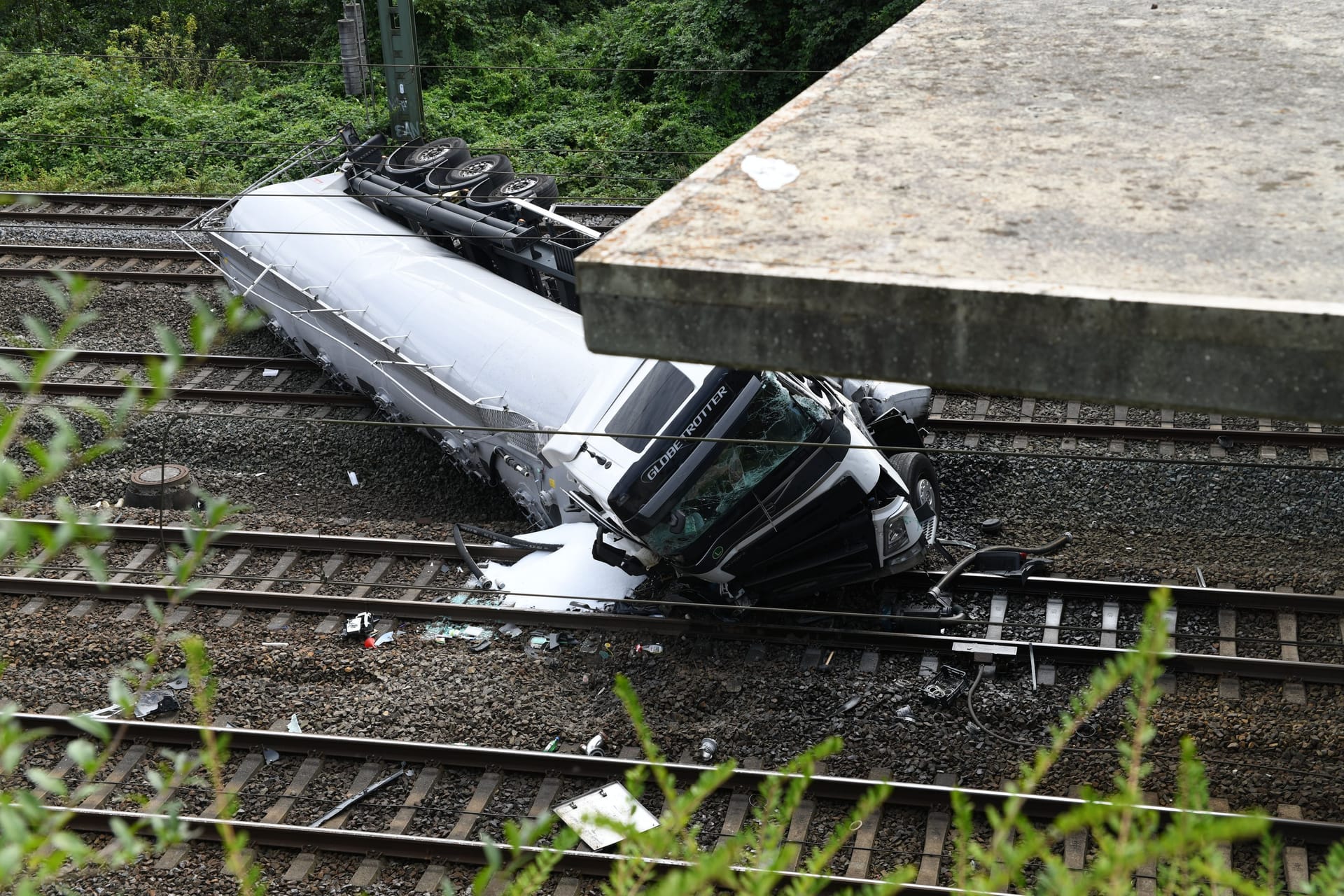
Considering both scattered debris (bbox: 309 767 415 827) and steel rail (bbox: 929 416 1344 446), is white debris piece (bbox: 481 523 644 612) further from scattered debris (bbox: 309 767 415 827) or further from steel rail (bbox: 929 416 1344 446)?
steel rail (bbox: 929 416 1344 446)

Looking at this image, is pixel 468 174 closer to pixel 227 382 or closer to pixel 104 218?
pixel 227 382

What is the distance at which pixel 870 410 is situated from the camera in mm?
12336

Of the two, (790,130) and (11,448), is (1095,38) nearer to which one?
(790,130)

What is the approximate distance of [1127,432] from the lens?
1263cm

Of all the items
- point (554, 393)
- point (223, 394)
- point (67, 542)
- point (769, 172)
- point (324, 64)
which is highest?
point (67, 542)

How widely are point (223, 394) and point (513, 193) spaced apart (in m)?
4.26

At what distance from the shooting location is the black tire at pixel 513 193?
14.4 metres

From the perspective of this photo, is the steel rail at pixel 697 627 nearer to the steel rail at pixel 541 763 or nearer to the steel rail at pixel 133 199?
the steel rail at pixel 541 763

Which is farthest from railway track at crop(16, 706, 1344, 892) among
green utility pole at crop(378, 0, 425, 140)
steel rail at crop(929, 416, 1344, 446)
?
green utility pole at crop(378, 0, 425, 140)

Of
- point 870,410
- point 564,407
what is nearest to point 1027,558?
point 870,410

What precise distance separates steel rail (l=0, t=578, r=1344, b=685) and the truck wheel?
1.10 m

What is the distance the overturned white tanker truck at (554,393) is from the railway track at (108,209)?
3.30 m

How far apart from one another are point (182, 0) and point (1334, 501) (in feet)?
90.9

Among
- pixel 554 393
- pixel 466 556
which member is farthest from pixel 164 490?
pixel 554 393
